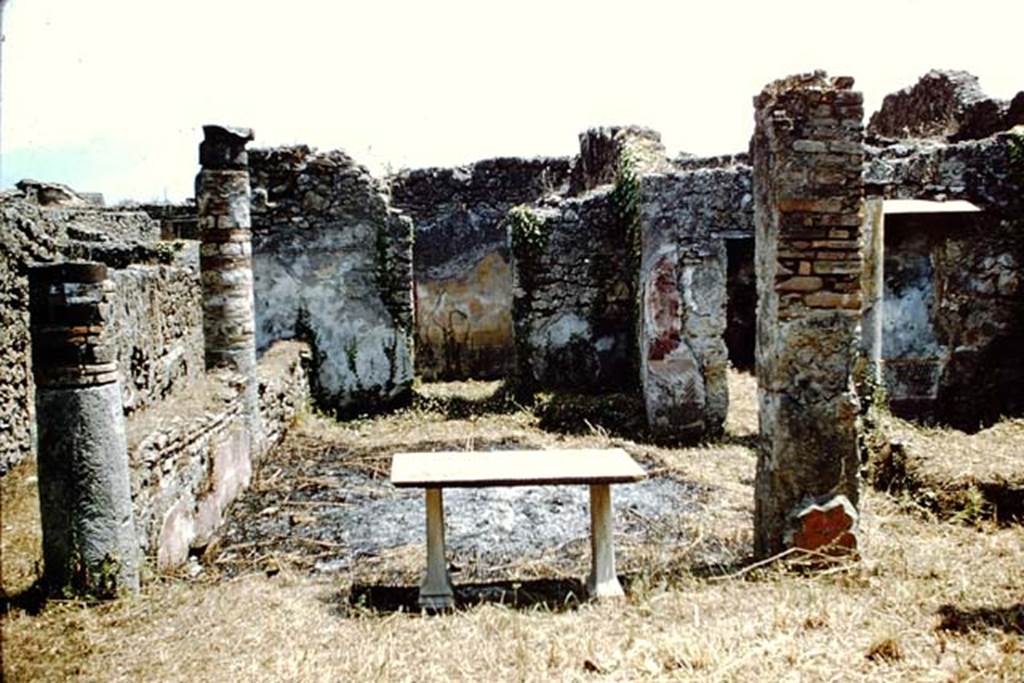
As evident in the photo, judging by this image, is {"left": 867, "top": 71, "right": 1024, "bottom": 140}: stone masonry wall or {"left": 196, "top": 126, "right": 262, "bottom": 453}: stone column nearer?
{"left": 196, "top": 126, "right": 262, "bottom": 453}: stone column

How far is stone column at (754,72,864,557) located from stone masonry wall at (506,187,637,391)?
5.82m

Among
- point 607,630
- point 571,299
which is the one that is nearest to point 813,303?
point 607,630

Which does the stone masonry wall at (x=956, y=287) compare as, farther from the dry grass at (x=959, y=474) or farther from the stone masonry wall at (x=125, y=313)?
the stone masonry wall at (x=125, y=313)

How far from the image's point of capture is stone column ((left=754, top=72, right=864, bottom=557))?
207 inches

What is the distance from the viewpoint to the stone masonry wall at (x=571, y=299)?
11.2m

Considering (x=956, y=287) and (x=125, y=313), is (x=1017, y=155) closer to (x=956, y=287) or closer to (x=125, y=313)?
(x=956, y=287)

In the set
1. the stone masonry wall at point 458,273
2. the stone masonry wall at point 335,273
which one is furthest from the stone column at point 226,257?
the stone masonry wall at point 458,273

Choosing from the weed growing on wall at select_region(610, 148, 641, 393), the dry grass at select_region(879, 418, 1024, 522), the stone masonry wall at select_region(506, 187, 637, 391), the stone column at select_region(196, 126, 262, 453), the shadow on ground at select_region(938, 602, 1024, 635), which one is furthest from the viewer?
the stone masonry wall at select_region(506, 187, 637, 391)

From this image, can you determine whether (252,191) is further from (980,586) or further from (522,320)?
(980,586)

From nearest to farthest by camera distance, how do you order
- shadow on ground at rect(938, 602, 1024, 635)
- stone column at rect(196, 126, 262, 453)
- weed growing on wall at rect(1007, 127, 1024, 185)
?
1. shadow on ground at rect(938, 602, 1024, 635)
2. stone column at rect(196, 126, 262, 453)
3. weed growing on wall at rect(1007, 127, 1024, 185)

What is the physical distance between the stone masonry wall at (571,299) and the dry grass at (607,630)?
5.54 metres

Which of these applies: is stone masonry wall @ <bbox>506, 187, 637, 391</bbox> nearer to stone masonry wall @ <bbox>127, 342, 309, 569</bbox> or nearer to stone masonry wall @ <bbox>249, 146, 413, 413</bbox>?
stone masonry wall @ <bbox>249, 146, 413, 413</bbox>

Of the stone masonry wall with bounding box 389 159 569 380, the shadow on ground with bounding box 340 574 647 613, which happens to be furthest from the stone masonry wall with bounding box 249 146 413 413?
the shadow on ground with bounding box 340 574 647 613

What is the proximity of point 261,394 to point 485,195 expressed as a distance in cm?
746
